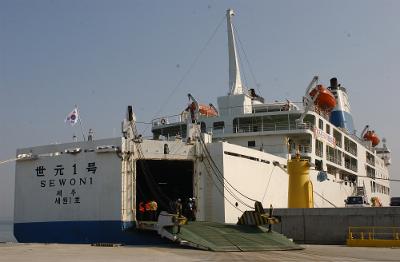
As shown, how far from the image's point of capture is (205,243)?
16672 mm

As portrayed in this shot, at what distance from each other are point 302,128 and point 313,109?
3819mm

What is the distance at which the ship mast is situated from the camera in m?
33.3

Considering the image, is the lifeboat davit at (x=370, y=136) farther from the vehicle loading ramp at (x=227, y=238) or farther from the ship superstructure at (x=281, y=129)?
the vehicle loading ramp at (x=227, y=238)

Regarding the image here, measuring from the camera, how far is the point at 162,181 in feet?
82.5

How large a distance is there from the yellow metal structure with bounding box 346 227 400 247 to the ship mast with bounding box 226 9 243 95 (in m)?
15.3

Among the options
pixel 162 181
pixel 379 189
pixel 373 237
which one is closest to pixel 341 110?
pixel 379 189

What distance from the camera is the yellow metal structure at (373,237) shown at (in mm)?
19828

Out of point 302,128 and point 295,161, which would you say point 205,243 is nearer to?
point 295,161

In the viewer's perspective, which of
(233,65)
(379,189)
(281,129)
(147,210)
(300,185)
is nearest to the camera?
(147,210)

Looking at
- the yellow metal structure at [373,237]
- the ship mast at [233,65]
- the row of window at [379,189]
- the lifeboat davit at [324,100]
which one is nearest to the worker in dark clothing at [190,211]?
the yellow metal structure at [373,237]

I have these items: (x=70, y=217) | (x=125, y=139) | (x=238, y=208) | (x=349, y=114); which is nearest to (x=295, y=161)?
(x=238, y=208)

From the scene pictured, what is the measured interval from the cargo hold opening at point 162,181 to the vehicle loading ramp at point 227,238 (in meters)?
2.70

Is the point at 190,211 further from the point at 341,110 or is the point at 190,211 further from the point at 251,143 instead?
the point at 341,110

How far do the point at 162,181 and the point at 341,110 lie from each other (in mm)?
27242
